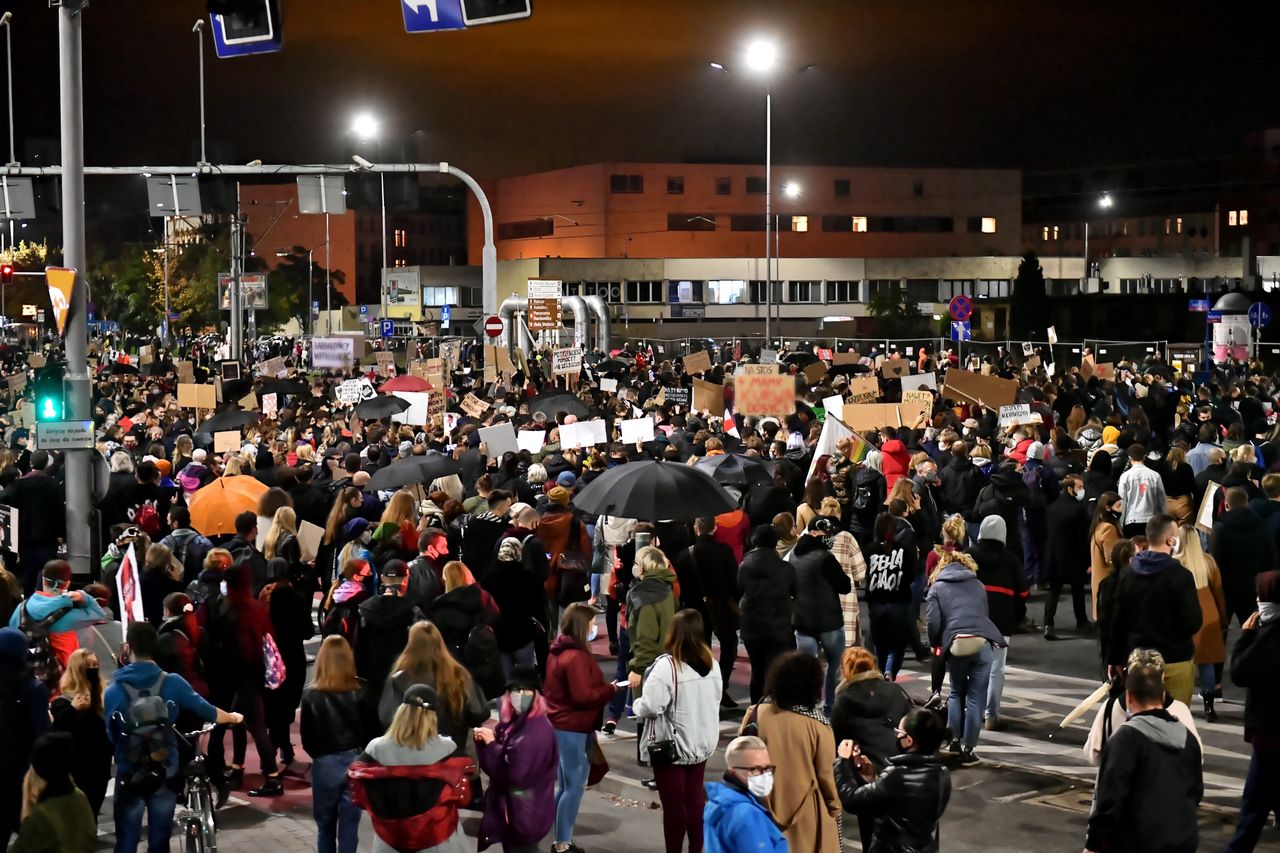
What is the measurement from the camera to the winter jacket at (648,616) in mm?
11016

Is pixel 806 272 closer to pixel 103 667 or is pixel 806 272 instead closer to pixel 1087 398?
pixel 1087 398

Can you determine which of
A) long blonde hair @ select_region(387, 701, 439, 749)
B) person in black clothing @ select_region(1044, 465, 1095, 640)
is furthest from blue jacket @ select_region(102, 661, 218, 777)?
person in black clothing @ select_region(1044, 465, 1095, 640)

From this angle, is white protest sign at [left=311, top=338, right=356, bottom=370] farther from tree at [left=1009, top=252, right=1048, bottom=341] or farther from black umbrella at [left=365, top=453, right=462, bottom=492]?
tree at [left=1009, top=252, right=1048, bottom=341]

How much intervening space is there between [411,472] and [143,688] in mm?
7522

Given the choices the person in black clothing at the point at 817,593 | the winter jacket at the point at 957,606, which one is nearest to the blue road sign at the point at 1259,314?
the person in black clothing at the point at 817,593

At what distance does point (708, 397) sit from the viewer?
25000 millimetres

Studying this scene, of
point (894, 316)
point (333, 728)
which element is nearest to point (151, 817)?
point (333, 728)

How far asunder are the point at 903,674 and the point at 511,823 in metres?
6.58

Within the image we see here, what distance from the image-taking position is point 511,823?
8797mm

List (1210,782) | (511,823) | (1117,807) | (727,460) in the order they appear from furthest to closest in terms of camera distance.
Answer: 1. (727,460)
2. (1210,782)
3. (511,823)
4. (1117,807)

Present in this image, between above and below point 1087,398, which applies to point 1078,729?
below

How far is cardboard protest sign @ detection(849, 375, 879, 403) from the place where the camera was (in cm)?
2377

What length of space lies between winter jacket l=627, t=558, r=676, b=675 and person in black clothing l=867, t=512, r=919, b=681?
2491 mm

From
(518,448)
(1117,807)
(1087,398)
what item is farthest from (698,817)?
(1087,398)
